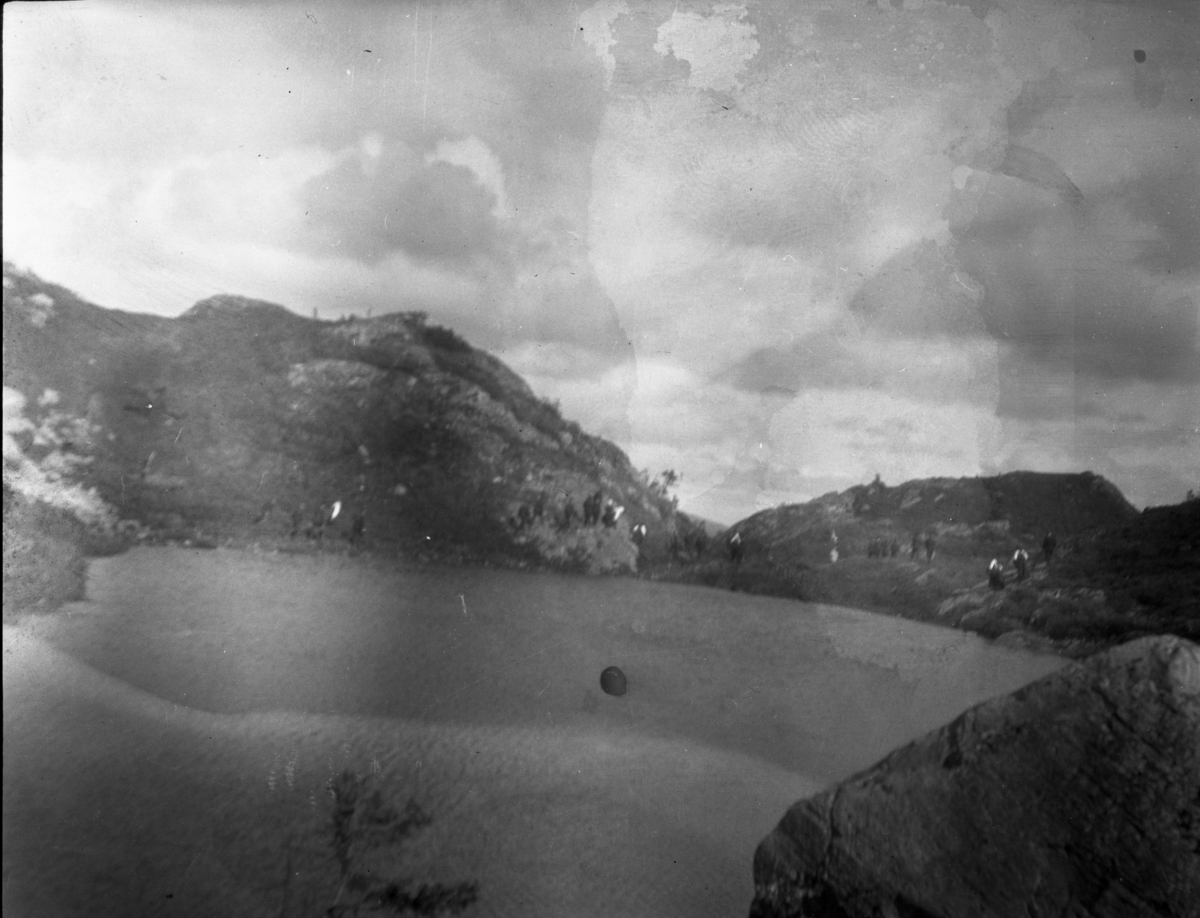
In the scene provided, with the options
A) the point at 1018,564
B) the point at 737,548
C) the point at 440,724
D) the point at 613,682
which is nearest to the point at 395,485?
the point at 440,724

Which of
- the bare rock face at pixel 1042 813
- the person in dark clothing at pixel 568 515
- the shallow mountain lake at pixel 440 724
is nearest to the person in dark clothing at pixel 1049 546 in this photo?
the shallow mountain lake at pixel 440 724

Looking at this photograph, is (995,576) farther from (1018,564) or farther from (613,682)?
(613,682)

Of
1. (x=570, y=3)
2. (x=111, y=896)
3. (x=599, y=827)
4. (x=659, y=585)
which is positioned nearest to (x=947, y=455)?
(x=659, y=585)

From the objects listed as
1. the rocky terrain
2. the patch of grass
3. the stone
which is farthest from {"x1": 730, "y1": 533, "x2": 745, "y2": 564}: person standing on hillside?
the patch of grass

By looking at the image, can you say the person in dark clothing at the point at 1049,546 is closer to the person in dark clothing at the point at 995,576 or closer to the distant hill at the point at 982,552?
the distant hill at the point at 982,552

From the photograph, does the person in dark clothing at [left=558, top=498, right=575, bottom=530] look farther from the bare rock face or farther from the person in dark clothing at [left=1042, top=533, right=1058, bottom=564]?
the person in dark clothing at [left=1042, top=533, right=1058, bottom=564]

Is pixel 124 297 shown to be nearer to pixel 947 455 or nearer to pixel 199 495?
pixel 199 495
